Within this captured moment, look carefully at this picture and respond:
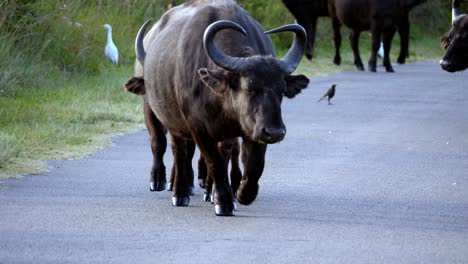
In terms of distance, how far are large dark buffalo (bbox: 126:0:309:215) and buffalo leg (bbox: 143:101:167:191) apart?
3cm

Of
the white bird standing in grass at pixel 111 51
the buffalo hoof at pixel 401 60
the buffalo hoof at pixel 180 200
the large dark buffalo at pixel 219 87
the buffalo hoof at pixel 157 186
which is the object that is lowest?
the buffalo hoof at pixel 401 60

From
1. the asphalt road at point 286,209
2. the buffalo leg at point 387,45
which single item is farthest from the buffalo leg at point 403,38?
the asphalt road at point 286,209

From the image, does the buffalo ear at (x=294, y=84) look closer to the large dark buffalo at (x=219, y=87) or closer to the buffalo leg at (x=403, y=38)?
the large dark buffalo at (x=219, y=87)

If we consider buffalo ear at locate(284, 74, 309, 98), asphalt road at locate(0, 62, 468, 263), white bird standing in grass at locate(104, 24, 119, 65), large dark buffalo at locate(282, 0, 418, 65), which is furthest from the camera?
large dark buffalo at locate(282, 0, 418, 65)

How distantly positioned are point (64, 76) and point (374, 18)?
27.9 feet

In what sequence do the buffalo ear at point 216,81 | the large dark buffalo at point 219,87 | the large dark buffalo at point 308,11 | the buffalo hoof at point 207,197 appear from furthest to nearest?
1. the large dark buffalo at point 308,11
2. the buffalo hoof at point 207,197
3. the buffalo ear at point 216,81
4. the large dark buffalo at point 219,87

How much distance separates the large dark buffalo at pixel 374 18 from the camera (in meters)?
25.0

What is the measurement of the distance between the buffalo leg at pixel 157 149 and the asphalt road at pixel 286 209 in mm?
146

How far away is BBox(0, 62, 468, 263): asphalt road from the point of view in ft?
25.0

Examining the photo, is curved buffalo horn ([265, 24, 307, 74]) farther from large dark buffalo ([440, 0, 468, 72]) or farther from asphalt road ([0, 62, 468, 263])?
large dark buffalo ([440, 0, 468, 72])

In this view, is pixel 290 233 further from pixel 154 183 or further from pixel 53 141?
pixel 53 141

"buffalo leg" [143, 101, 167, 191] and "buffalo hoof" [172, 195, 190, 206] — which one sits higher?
"buffalo hoof" [172, 195, 190, 206]

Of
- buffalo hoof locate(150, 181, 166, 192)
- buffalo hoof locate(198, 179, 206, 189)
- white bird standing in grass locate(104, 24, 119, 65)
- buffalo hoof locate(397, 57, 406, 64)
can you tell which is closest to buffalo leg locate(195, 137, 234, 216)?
buffalo hoof locate(150, 181, 166, 192)

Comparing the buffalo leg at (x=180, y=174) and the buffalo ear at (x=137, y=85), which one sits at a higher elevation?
the buffalo ear at (x=137, y=85)
